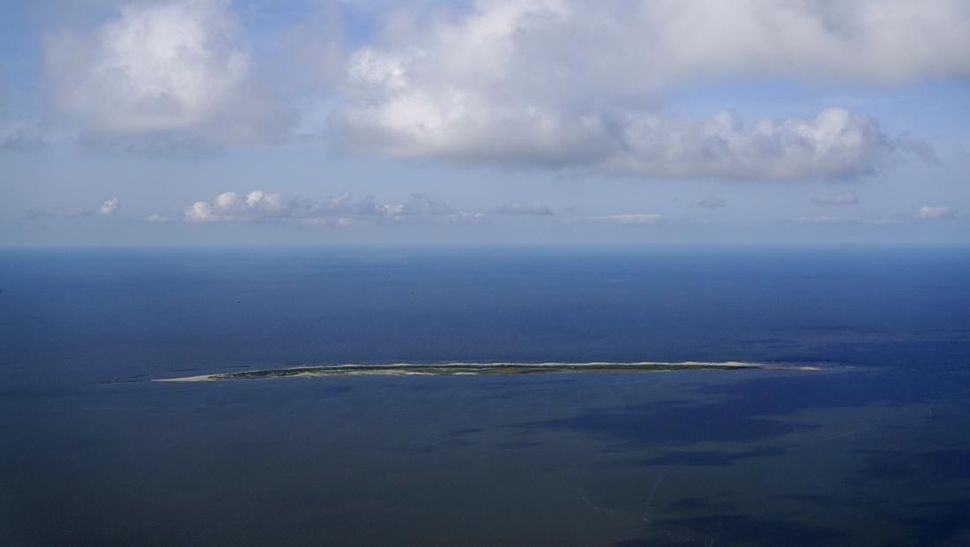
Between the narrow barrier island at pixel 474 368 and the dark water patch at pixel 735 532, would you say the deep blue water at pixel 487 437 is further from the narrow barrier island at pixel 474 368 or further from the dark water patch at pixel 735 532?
the narrow barrier island at pixel 474 368

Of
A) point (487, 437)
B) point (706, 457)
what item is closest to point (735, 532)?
point (706, 457)

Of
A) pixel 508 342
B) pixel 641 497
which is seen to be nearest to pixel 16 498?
pixel 641 497

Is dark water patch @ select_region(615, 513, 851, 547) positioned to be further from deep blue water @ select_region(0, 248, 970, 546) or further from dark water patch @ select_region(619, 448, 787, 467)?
dark water patch @ select_region(619, 448, 787, 467)

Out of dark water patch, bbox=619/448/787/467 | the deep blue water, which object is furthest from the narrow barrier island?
dark water patch, bbox=619/448/787/467

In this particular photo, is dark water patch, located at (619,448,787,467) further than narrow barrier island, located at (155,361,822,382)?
No

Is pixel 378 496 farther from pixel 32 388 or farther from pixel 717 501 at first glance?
pixel 32 388

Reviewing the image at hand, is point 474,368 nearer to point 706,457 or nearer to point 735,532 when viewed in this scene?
point 706,457
